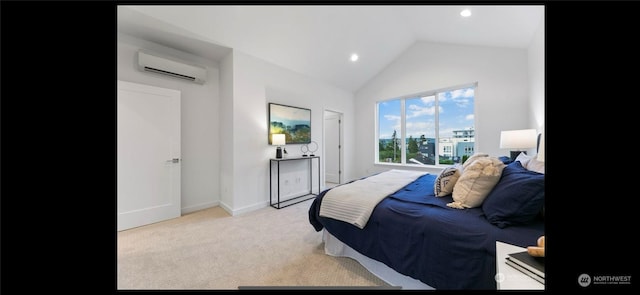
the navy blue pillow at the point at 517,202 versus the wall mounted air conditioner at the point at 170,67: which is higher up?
the wall mounted air conditioner at the point at 170,67

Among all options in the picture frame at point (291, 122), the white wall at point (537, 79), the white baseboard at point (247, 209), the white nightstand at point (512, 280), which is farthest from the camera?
the picture frame at point (291, 122)

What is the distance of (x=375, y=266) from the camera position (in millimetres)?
1563

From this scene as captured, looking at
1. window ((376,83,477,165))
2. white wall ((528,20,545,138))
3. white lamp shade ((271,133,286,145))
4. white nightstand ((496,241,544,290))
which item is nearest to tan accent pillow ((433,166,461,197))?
white nightstand ((496,241,544,290))

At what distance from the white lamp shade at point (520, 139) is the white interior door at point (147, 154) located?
4.25 meters

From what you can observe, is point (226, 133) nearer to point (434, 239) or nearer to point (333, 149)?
point (333, 149)

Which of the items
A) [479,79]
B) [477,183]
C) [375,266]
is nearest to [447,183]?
[477,183]

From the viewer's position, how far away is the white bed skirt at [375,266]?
1.37 m

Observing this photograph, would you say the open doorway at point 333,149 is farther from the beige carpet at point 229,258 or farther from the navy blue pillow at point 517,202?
the navy blue pillow at point 517,202

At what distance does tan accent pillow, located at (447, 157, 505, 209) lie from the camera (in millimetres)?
1360

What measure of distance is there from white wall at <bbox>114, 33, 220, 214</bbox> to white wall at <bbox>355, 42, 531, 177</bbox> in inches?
134

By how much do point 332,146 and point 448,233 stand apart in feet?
13.6

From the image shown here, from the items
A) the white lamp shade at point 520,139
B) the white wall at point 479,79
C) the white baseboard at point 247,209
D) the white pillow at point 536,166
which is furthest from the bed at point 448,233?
the white wall at point 479,79
